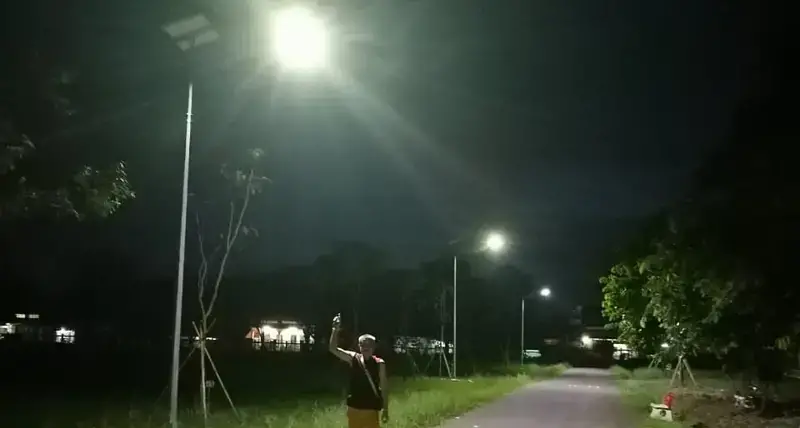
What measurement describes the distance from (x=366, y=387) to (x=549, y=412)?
12.7 meters

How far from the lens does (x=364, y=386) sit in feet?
27.5

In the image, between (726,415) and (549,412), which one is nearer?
(726,415)

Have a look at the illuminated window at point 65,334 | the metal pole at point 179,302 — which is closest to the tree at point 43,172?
the metal pole at point 179,302

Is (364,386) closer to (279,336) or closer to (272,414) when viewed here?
(272,414)

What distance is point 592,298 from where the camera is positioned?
266 feet

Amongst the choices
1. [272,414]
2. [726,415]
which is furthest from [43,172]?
[726,415]

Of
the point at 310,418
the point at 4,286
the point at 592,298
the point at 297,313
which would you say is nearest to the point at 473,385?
the point at 310,418

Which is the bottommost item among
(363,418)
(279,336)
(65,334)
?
(279,336)

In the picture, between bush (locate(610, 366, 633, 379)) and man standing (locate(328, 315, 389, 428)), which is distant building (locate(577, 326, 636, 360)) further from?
man standing (locate(328, 315, 389, 428))

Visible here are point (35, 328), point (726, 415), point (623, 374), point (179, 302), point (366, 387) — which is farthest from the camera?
point (35, 328)

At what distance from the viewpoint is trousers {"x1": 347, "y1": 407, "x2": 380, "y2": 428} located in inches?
331

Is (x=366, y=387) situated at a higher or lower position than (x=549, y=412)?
higher

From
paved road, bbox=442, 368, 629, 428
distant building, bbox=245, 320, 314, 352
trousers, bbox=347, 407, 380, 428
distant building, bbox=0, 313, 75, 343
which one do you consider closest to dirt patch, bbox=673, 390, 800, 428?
paved road, bbox=442, 368, 629, 428

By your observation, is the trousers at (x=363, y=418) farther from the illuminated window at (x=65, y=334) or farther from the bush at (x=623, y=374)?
the illuminated window at (x=65, y=334)
